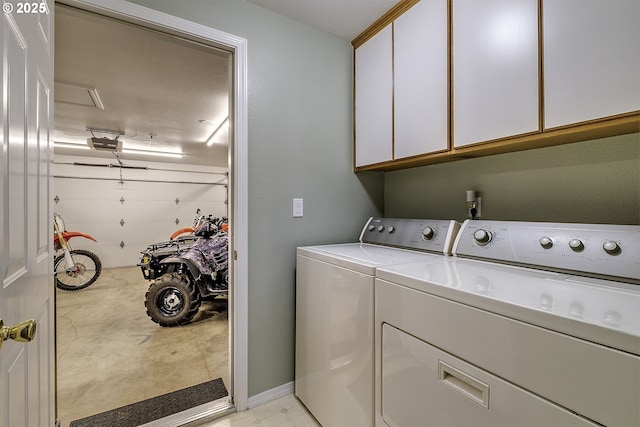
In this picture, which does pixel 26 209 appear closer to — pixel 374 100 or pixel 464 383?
pixel 464 383

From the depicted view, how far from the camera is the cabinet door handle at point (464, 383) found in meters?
0.79

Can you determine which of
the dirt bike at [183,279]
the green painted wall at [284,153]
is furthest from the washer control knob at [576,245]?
the dirt bike at [183,279]

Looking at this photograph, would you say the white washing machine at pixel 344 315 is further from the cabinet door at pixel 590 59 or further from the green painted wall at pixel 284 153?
the cabinet door at pixel 590 59

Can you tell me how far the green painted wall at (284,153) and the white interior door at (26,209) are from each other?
824 mm

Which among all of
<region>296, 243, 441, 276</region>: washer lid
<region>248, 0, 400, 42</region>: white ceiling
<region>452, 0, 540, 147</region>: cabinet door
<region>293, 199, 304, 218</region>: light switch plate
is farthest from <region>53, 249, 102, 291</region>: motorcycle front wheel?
<region>452, 0, 540, 147</region>: cabinet door

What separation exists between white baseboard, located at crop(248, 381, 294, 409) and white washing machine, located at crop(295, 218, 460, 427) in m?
0.07

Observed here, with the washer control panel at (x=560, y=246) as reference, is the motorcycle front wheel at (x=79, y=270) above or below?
below

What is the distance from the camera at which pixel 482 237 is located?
1.31 metres

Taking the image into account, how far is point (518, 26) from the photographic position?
1.14 meters

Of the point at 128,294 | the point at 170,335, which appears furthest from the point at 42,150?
the point at 128,294

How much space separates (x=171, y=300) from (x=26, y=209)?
234 cm

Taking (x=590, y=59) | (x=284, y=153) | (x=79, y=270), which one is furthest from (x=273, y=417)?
(x=79, y=270)

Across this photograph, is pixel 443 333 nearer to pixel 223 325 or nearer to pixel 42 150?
pixel 42 150

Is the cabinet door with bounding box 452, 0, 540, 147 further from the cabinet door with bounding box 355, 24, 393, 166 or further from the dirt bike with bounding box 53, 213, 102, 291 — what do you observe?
the dirt bike with bounding box 53, 213, 102, 291
